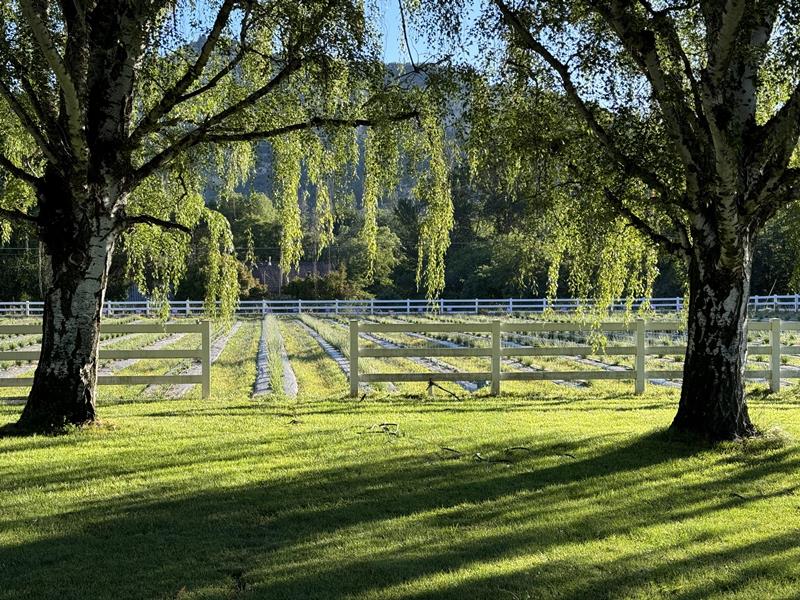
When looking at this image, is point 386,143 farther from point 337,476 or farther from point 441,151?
point 337,476

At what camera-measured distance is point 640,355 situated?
1181 cm

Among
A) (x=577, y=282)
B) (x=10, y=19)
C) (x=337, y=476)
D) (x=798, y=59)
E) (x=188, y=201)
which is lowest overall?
(x=337, y=476)

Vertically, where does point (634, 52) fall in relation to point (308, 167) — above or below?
above

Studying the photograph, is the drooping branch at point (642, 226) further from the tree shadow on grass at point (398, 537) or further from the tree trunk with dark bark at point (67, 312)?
the tree trunk with dark bark at point (67, 312)

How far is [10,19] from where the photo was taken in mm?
7887

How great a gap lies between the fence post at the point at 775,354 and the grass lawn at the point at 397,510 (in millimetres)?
2868

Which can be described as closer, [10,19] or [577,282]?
[10,19]

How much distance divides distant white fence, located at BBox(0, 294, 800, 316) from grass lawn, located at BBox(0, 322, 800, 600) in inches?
1237

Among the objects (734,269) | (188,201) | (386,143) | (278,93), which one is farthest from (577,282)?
(188,201)

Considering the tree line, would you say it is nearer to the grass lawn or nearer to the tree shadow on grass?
the grass lawn

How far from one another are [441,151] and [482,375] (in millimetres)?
4274

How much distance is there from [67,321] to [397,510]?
436 centimetres

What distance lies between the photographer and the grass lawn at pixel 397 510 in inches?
150

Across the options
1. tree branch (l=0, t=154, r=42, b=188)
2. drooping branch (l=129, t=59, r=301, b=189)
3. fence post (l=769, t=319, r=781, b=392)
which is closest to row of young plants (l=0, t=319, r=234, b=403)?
drooping branch (l=129, t=59, r=301, b=189)
